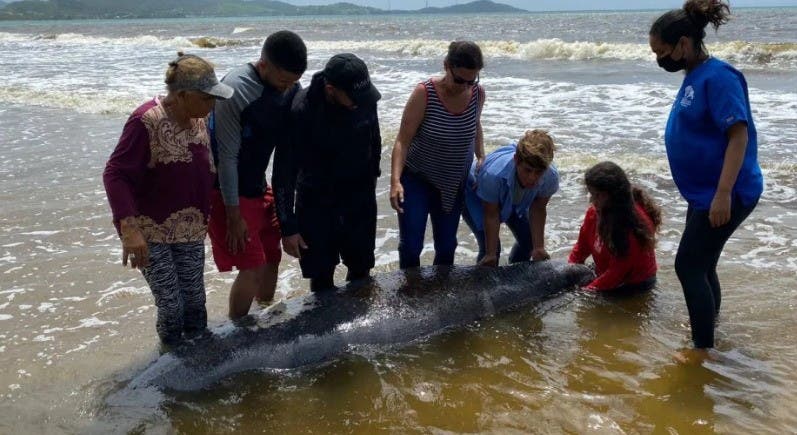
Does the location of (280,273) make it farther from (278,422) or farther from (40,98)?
(40,98)

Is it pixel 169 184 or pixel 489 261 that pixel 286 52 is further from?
pixel 489 261

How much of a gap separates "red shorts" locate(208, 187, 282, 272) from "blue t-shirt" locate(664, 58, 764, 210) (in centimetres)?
249

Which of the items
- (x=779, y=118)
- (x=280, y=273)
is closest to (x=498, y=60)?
(x=779, y=118)

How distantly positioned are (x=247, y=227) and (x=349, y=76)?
1160 millimetres

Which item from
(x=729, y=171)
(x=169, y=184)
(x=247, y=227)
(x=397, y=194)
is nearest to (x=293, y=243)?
(x=247, y=227)

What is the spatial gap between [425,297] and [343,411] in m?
1.25

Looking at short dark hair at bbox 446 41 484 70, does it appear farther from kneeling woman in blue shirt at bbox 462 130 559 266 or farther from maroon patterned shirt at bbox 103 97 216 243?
maroon patterned shirt at bbox 103 97 216 243

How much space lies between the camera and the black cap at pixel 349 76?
12.4ft

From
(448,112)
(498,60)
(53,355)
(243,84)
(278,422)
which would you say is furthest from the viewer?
(498,60)

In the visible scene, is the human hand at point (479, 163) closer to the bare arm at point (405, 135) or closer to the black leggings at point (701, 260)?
the bare arm at point (405, 135)

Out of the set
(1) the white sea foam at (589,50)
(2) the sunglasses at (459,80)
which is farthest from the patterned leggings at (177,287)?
(1) the white sea foam at (589,50)

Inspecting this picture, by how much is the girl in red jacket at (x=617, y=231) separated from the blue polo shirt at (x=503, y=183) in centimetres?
30

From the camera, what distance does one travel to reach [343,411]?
147 inches

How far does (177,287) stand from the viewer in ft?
12.8
